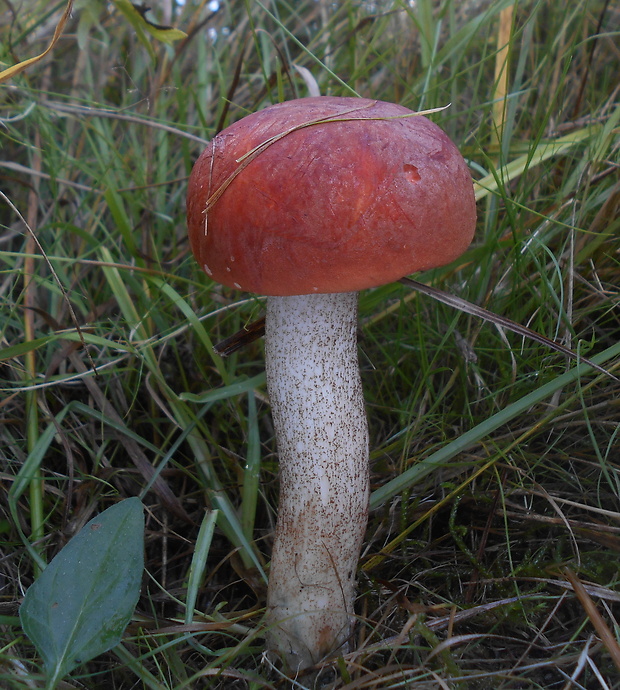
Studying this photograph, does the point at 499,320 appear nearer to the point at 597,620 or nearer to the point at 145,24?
the point at 597,620

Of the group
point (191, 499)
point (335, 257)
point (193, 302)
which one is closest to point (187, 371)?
point (193, 302)

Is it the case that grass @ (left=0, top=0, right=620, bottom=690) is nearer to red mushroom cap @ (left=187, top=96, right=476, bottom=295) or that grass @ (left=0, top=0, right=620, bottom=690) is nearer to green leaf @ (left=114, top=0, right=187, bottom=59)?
green leaf @ (left=114, top=0, right=187, bottom=59)

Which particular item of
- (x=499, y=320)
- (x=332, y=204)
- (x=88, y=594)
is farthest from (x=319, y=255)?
(x=88, y=594)

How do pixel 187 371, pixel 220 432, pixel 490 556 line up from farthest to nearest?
1. pixel 187 371
2. pixel 220 432
3. pixel 490 556

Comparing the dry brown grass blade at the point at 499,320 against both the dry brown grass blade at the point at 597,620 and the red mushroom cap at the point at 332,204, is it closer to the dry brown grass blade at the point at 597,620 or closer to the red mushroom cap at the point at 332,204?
the red mushroom cap at the point at 332,204

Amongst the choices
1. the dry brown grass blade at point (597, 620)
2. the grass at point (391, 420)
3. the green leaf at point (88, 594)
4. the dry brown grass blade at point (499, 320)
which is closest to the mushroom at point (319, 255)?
the grass at point (391, 420)

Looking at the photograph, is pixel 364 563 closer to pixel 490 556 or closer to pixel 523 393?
pixel 490 556
